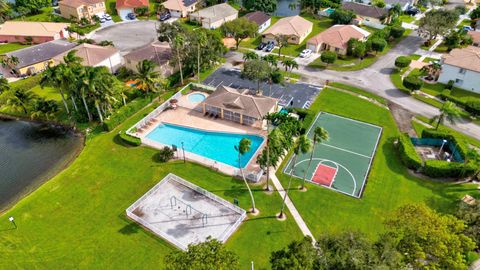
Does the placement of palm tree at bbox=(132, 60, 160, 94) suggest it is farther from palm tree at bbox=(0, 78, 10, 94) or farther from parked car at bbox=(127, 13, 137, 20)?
parked car at bbox=(127, 13, 137, 20)

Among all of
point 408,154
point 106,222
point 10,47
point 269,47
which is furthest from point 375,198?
point 10,47

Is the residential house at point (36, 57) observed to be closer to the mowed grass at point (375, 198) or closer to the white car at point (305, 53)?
the white car at point (305, 53)

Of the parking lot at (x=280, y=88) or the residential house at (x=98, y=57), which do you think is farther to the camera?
the residential house at (x=98, y=57)

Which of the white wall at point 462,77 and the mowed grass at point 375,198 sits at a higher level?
the white wall at point 462,77

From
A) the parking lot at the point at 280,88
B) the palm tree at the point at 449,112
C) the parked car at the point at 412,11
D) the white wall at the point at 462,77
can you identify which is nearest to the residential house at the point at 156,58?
the parking lot at the point at 280,88

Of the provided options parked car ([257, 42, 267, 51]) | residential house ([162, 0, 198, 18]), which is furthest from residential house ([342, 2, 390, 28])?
residential house ([162, 0, 198, 18])

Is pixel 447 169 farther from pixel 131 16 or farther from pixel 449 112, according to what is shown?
pixel 131 16
